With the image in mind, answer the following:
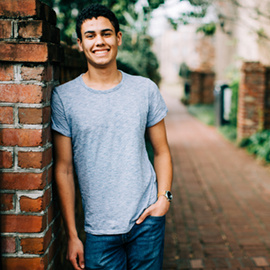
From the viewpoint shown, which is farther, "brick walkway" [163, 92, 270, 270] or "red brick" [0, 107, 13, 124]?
"brick walkway" [163, 92, 270, 270]

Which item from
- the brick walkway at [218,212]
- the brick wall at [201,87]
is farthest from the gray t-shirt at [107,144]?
the brick wall at [201,87]

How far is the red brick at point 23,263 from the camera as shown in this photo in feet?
5.66

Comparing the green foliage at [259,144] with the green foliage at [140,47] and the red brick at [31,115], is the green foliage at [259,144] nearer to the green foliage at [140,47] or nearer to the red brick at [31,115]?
the green foliage at [140,47]

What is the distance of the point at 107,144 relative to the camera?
5.85 ft

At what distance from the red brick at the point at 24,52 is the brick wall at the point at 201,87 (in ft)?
52.5

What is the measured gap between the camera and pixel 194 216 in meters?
4.58

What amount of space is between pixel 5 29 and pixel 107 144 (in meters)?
0.69

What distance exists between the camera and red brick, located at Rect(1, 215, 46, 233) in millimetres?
1701

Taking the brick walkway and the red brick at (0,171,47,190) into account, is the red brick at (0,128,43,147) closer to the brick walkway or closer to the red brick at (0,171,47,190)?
the red brick at (0,171,47,190)

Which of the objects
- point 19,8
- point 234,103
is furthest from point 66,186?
point 234,103

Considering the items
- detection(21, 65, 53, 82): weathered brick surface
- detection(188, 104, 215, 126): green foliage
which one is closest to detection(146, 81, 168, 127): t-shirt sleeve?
detection(21, 65, 53, 82): weathered brick surface

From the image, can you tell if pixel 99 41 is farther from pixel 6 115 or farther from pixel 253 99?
pixel 253 99

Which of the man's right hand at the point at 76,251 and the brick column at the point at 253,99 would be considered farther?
the brick column at the point at 253,99

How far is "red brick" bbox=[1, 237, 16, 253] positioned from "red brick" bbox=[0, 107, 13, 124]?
55 cm
